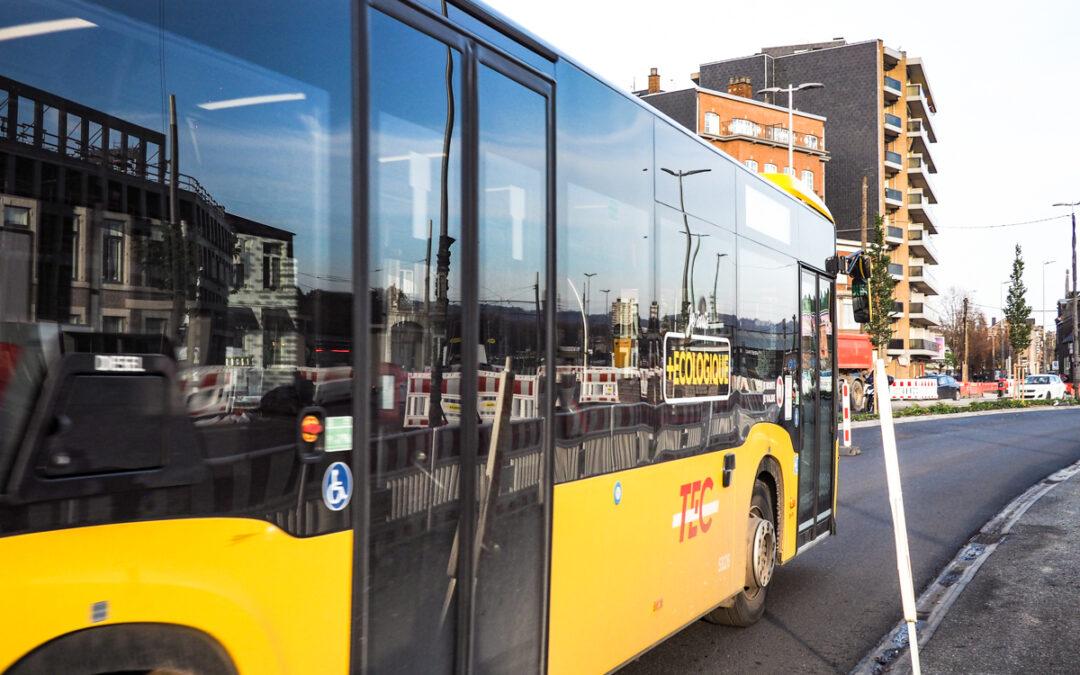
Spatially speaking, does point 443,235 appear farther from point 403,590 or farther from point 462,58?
point 403,590

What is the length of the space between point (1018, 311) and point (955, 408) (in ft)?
116

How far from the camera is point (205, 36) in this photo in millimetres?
2523

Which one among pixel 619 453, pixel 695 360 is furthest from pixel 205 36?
pixel 695 360

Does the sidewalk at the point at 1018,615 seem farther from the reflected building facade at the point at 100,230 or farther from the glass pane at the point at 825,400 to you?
the reflected building facade at the point at 100,230

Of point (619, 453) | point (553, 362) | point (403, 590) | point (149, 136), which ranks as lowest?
point (403, 590)

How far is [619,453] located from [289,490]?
2.29 meters

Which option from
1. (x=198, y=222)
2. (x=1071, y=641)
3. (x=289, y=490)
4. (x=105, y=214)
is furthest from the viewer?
(x=1071, y=641)

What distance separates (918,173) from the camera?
278 feet

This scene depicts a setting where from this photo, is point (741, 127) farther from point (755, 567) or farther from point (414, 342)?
point (414, 342)

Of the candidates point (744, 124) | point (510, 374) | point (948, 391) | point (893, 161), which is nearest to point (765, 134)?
point (744, 124)

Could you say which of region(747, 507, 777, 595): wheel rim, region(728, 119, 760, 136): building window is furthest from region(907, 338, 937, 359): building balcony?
region(747, 507, 777, 595): wheel rim

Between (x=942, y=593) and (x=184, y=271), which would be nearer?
(x=184, y=271)

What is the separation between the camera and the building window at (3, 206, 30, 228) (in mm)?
2064

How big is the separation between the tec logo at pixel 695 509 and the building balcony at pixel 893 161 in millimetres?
78619
